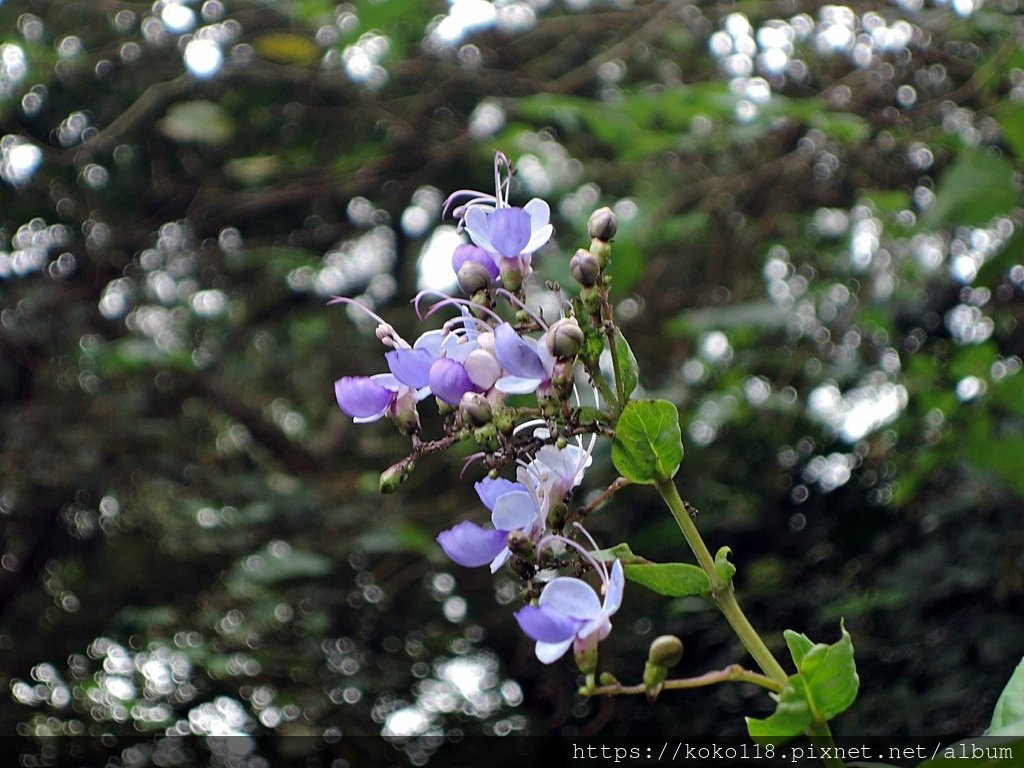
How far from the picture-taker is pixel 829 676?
57 cm

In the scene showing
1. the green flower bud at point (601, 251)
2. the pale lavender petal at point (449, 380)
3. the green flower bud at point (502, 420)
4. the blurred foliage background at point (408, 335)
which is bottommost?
the blurred foliage background at point (408, 335)

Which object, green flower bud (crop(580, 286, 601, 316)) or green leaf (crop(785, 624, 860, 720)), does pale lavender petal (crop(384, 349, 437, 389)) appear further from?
green leaf (crop(785, 624, 860, 720))

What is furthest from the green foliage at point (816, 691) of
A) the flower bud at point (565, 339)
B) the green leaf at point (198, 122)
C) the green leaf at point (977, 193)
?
the green leaf at point (198, 122)

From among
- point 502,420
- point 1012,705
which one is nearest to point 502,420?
point 502,420

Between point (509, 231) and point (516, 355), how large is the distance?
0.28 feet

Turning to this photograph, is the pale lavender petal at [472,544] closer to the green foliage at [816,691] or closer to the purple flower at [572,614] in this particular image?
the purple flower at [572,614]

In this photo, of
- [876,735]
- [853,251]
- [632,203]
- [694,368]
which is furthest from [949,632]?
[632,203]

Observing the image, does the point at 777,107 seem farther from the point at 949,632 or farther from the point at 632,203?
the point at 949,632

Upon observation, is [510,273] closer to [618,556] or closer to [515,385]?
[515,385]

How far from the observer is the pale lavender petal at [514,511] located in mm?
603

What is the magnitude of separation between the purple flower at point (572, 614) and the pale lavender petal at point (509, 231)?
7.7 inches

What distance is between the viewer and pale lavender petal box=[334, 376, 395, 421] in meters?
0.65

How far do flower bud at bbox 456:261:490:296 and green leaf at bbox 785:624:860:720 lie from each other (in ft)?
0.92

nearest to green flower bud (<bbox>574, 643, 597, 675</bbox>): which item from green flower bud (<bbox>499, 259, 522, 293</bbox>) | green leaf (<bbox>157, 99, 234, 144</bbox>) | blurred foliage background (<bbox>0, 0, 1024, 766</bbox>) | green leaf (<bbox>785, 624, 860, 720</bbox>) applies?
green leaf (<bbox>785, 624, 860, 720</bbox>)
